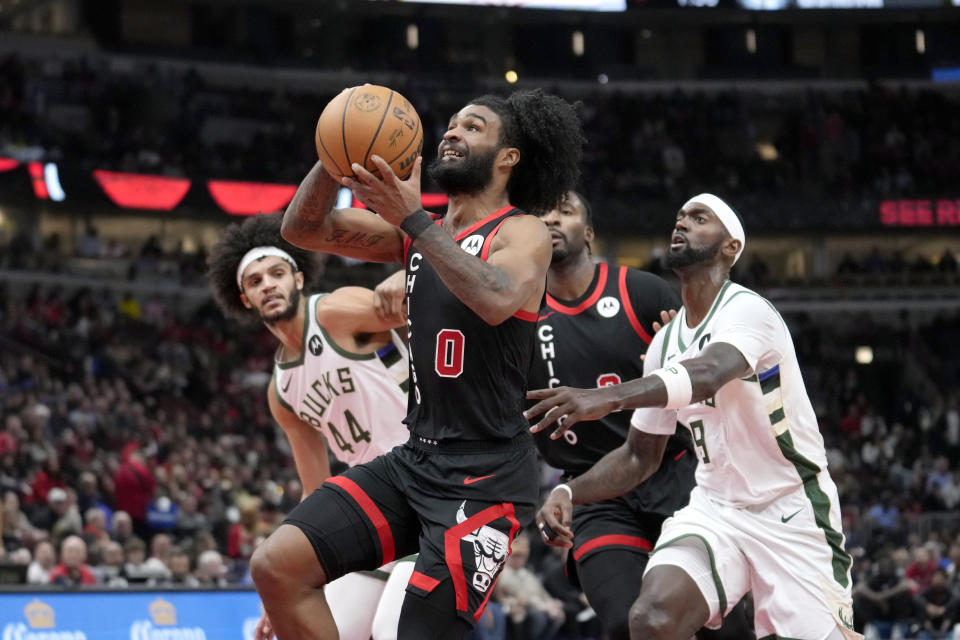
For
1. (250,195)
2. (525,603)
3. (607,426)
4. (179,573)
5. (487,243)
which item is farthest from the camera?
(250,195)

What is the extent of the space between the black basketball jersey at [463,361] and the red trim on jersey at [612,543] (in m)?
1.75

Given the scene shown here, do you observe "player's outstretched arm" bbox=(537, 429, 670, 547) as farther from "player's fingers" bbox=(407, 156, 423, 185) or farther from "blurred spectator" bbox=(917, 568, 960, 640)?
"blurred spectator" bbox=(917, 568, 960, 640)

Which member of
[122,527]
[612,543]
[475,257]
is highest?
[475,257]

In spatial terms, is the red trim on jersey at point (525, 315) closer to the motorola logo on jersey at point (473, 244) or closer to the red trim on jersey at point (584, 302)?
the motorola logo on jersey at point (473, 244)

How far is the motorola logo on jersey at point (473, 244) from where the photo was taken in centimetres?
479

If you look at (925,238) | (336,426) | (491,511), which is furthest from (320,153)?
(925,238)

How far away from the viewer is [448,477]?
4680mm

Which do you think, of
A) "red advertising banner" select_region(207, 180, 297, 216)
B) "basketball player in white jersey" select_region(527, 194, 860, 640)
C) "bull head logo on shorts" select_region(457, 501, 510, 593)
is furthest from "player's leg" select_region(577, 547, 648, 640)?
"red advertising banner" select_region(207, 180, 297, 216)

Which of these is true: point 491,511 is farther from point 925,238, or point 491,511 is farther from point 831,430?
point 925,238

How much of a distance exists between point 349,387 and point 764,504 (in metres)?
2.08

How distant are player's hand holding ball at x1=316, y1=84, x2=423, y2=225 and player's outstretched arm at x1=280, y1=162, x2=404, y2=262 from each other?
1.05ft

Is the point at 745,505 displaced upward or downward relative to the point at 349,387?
downward

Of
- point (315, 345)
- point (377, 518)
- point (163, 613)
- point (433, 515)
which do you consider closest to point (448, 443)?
point (433, 515)

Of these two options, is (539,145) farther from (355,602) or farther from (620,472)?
(355,602)
